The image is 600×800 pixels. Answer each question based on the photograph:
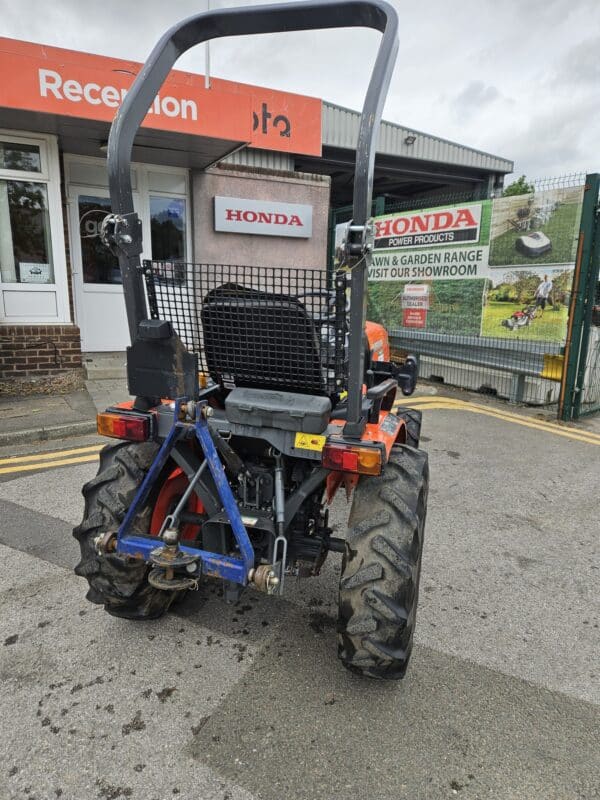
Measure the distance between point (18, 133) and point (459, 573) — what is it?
25.8ft

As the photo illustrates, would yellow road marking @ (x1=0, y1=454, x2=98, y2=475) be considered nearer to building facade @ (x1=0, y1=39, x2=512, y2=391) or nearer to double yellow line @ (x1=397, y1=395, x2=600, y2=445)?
building facade @ (x1=0, y1=39, x2=512, y2=391)

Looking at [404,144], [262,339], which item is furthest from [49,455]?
[404,144]

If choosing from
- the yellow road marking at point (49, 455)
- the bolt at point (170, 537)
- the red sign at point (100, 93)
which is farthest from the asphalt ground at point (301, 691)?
the red sign at point (100, 93)

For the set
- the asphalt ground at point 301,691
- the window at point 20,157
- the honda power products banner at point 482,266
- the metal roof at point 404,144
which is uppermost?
the metal roof at point 404,144

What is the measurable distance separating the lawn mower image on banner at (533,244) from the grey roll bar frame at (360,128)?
214 inches

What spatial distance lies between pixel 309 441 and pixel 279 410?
7.2 inches

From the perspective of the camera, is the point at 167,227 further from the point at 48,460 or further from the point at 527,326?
the point at 527,326

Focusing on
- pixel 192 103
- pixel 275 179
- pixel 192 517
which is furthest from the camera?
pixel 275 179

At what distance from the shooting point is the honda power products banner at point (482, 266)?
22.2 ft

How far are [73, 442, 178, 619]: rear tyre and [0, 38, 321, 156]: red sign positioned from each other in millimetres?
5111

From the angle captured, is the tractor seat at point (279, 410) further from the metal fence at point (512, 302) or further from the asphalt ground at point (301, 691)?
the metal fence at point (512, 302)

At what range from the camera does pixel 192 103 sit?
7188 millimetres

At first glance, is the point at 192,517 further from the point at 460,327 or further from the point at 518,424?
the point at 460,327

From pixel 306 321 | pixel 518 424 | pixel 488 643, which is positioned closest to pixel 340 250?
pixel 306 321
